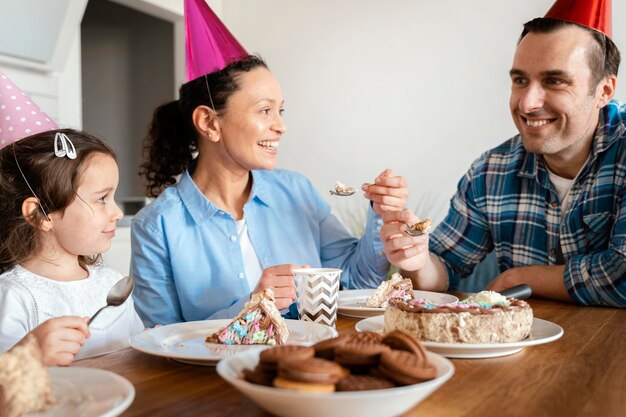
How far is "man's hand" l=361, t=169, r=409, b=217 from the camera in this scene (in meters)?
1.51

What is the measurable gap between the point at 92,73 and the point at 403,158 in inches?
92.3

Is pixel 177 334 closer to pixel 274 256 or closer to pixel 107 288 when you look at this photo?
pixel 107 288

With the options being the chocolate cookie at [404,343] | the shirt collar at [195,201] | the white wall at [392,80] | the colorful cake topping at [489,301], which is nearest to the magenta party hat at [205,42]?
the shirt collar at [195,201]

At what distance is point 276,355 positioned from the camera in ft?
2.08

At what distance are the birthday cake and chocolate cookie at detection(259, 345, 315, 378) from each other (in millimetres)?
361

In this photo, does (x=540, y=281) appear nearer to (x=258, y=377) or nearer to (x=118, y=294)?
(x=118, y=294)

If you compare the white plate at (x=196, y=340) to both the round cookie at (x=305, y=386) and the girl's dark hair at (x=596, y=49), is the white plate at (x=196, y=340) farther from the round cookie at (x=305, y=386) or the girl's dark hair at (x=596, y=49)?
the girl's dark hair at (x=596, y=49)

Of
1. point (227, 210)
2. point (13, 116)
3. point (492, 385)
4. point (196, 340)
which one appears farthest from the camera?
point (227, 210)

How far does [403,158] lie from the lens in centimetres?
365

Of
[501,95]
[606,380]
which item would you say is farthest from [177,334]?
[501,95]

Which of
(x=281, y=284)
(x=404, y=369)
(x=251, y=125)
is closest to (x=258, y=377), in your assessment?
(x=404, y=369)

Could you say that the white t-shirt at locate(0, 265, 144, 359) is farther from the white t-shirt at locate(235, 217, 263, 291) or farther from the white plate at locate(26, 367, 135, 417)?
the white plate at locate(26, 367, 135, 417)

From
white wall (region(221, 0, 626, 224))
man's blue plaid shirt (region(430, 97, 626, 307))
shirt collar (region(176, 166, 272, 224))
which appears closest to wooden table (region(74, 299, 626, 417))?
man's blue plaid shirt (region(430, 97, 626, 307))

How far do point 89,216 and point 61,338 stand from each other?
1.51 ft
